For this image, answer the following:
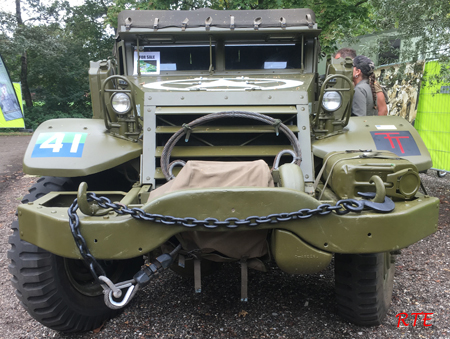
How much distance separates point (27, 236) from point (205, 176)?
1.03 metres

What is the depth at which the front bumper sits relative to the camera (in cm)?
198

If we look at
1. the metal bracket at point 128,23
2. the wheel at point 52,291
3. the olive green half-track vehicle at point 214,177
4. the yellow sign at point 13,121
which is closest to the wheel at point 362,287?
the olive green half-track vehicle at point 214,177

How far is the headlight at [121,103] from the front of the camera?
309cm

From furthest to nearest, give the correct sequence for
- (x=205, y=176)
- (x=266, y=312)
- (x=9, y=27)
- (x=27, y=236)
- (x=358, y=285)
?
(x=9, y=27)
(x=266, y=312)
(x=358, y=285)
(x=205, y=176)
(x=27, y=236)

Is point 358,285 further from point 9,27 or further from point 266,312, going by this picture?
point 9,27

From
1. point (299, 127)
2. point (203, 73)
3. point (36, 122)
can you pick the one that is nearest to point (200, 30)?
point (203, 73)

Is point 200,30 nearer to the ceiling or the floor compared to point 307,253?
nearer to the ceiling

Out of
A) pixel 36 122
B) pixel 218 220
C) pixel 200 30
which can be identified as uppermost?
pixel 200 30

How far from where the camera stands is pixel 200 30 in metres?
3.88

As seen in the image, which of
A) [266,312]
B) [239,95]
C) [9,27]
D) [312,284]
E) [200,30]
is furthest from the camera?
[9,27]

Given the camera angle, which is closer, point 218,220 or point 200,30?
point 218,220

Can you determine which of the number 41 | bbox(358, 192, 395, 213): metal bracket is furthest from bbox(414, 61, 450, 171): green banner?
the number 41

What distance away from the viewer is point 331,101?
10.3ft

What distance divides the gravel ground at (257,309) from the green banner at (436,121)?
3655 mm
